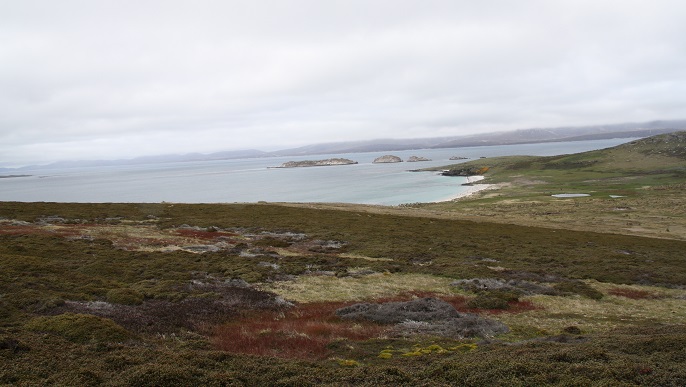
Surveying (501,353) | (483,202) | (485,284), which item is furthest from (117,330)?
(483,202)

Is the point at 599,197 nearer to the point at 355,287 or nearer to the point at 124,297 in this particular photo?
the point at 355,287

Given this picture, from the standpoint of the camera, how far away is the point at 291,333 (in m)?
18.9

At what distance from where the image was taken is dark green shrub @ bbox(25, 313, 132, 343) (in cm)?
1527

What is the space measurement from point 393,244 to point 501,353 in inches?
1376

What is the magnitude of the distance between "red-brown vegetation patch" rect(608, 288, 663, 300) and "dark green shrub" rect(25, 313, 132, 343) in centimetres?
3398

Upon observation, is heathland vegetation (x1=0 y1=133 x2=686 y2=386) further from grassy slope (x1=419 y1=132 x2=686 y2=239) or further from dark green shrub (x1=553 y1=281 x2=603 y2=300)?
grassy slope (x1=419 y1=132 x2=686 y2=239)

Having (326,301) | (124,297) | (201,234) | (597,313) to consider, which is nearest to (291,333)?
(326,301)

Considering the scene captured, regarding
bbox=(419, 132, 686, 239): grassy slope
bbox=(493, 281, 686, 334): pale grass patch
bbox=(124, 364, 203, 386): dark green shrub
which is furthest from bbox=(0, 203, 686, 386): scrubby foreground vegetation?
bbox=(419, 132, 686, 239): grassy slope

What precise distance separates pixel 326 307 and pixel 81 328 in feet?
43.4

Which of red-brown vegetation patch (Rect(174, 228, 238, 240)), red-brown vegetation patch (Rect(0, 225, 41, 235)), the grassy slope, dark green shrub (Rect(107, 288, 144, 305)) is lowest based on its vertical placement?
the grassy slope

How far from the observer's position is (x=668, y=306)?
91.9 ft

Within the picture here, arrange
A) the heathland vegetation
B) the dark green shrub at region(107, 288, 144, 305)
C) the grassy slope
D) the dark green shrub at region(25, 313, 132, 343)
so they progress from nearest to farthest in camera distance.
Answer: the heathland vegetation
the dark green shrub at region(25, 313, 132, 343)
the dark green shrub at region(107, 288, 144, 305)
the grassy slope

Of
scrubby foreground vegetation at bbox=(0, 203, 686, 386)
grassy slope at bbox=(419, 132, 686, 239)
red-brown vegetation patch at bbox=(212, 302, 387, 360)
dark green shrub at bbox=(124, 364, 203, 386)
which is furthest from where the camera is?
grassy slope at bbox=(419, 132, 686, 239)

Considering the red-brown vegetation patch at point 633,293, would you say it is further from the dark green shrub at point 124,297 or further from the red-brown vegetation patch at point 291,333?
the dark green shrub at point 124,297
